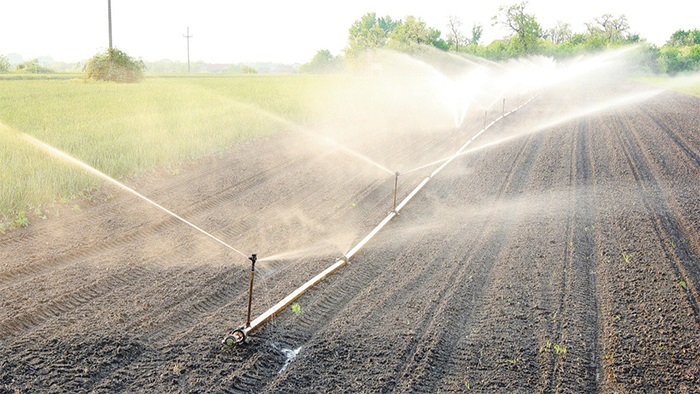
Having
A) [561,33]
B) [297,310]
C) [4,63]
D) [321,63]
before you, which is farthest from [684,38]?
[297,310]

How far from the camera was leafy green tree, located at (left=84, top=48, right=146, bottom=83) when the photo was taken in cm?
3859

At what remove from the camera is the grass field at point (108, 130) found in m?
10.6

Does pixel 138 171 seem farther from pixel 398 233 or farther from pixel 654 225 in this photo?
pixel 654 225

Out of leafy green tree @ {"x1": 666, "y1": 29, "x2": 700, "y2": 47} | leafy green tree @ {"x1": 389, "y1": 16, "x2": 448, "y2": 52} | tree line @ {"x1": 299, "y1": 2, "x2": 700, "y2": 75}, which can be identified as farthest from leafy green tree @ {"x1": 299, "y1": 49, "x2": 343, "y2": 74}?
leafy green tree @ {"x1": 666, "y1": 29, "x2": 700, "y2": 47}

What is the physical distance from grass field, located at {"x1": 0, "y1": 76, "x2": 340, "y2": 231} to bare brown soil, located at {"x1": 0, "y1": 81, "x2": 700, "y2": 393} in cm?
76

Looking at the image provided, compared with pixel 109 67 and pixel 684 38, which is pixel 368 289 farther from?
pixel 684 38

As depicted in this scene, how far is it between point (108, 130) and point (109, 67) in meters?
25.1

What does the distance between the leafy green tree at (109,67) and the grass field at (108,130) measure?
9014mm

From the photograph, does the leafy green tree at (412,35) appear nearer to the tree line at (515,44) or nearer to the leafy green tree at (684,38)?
the tree line at (515,44)

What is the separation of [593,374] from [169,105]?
21.8 meters

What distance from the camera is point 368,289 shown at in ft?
23.4

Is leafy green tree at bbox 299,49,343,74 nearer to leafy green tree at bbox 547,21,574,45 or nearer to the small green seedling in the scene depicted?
leafy green tree at bbox 547,21,574,45

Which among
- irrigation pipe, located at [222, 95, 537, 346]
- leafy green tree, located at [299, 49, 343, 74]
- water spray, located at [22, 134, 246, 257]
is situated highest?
leafy green tree, located at [299, 49, 343, 74]

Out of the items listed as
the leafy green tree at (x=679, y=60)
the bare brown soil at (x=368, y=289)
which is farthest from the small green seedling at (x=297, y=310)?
the leafy green tree at (x=679, y=60)
